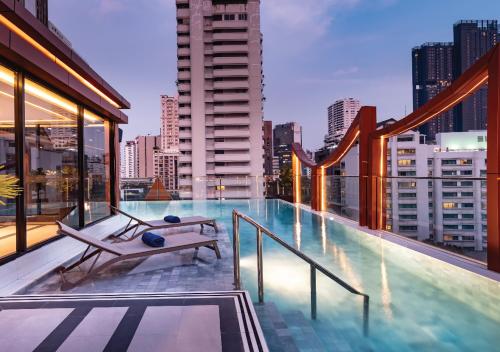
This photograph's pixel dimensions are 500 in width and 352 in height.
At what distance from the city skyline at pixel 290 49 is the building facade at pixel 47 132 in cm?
4288

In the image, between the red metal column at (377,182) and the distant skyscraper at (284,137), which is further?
the distant skyscraper at (284,137)

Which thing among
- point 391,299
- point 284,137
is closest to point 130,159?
point 284,137

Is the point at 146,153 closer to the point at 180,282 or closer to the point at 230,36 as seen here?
the point at 230,36

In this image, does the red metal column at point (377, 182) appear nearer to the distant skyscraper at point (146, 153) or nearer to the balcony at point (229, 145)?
the balcony at point (229, 145)

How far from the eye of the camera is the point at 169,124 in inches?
4719

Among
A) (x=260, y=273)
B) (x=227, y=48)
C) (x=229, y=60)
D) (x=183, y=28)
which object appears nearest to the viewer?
(x=260, y=273)

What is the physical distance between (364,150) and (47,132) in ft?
21.8

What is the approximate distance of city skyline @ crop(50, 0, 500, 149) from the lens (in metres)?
63.7

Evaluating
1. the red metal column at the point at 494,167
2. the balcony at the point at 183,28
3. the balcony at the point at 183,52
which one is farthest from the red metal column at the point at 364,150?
the balcony at the point at 183,28

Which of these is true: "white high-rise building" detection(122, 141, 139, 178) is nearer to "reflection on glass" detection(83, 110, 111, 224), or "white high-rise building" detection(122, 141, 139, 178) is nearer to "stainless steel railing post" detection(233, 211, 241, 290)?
"reflection on glass" detection(83, 110, 111, 224)

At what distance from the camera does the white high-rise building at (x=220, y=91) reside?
1940 inches

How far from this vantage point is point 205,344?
7.92 ft

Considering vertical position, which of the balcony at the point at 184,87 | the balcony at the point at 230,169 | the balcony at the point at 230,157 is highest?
the balcony at the point at 184,87

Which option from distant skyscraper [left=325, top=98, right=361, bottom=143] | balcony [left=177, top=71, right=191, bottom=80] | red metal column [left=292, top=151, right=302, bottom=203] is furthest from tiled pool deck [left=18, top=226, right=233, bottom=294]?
distant skyscraper [left=325, top=98, right=361, bottom=143]
